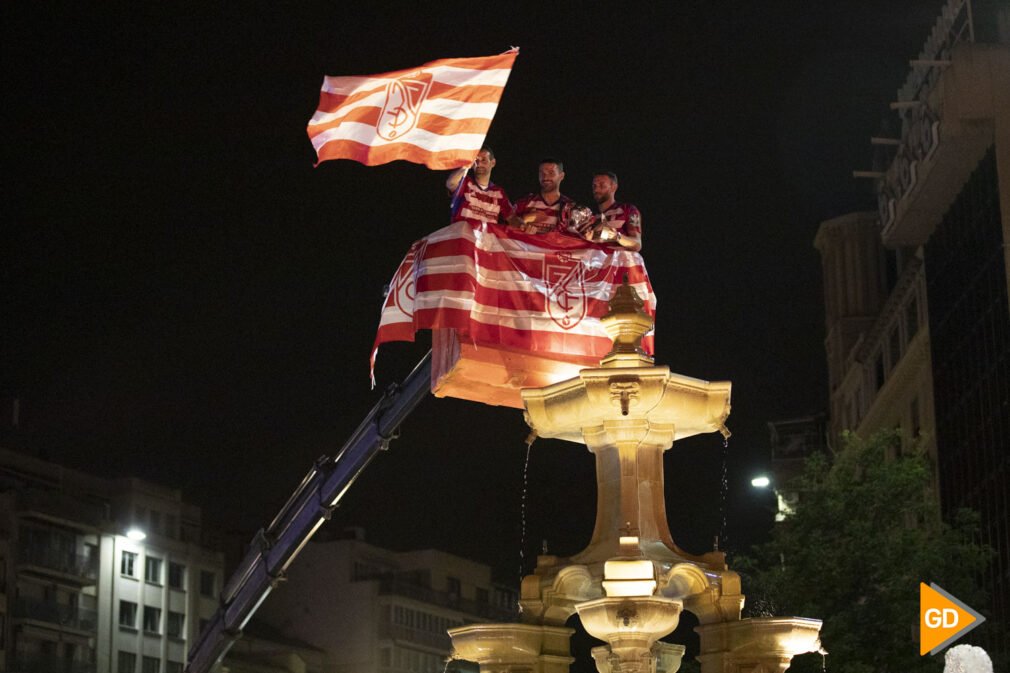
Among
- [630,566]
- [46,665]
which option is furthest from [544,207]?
[46,665]

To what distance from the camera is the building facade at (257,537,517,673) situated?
117 m

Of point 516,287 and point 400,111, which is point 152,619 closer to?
point 400,111

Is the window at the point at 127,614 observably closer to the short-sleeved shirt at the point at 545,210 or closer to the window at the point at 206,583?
the window at the point at 206,583

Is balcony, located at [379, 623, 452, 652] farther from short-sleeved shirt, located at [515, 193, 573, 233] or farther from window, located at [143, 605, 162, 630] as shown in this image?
short-sleeved shirt, located at [515, 193, 573, 233]

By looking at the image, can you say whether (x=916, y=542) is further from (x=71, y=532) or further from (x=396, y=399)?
(x=71, y=532)

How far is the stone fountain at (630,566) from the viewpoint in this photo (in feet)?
64.7

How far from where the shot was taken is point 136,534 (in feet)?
307

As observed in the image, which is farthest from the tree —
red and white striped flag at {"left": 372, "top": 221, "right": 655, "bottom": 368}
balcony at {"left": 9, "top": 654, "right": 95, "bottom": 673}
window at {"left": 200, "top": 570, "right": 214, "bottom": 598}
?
window at {"left": 200, "top": 570, "right": 214, "bottom": 598}

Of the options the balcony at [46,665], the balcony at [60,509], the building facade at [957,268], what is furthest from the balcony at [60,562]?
the building facade at [957,268]

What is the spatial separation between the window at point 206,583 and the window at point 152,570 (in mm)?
4125

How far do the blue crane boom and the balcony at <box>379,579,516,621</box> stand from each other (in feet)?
230

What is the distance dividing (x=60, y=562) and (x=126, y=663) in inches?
286

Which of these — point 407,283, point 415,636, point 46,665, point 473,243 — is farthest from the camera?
point 415,636

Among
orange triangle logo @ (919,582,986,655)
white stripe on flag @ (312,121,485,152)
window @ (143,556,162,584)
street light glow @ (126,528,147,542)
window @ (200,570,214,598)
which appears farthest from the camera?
window @ (200,570,214,598)
